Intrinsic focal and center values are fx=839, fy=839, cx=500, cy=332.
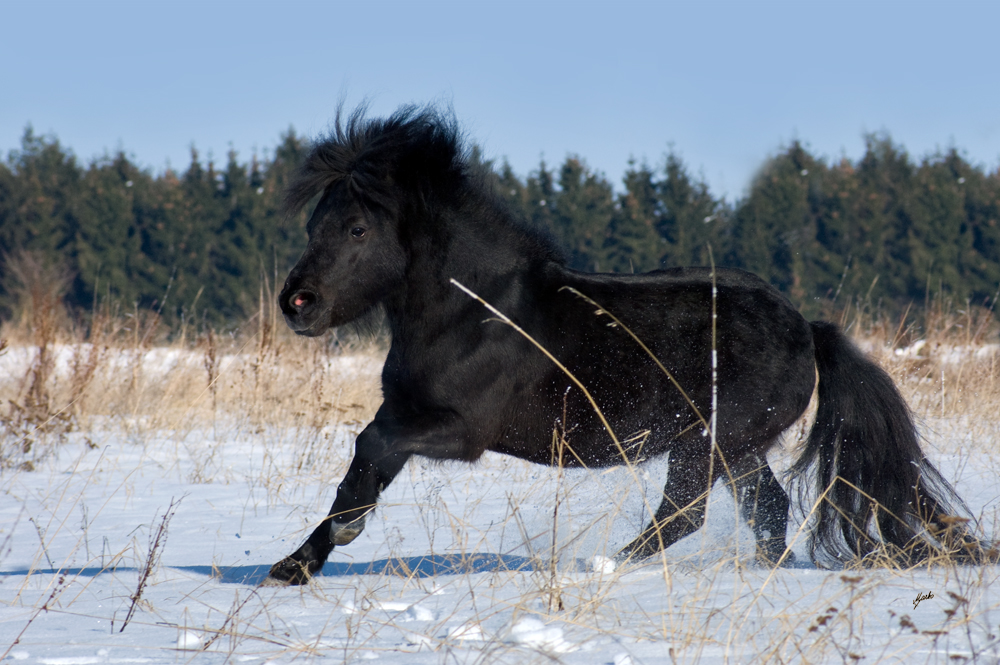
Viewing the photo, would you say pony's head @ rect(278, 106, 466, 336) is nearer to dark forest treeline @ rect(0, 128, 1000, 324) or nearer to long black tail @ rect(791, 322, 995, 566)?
long black tail @ rect(791, 322, 995, 566)

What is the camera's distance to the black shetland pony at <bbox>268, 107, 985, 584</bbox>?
3.38m

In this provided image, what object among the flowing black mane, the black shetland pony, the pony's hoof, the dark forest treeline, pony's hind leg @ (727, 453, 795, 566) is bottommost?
the pony's hoof

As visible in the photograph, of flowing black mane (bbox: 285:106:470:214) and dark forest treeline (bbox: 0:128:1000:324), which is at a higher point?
dark forest treeline (bbox: 0:128:1000:324)

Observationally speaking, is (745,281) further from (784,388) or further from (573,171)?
(573,171)

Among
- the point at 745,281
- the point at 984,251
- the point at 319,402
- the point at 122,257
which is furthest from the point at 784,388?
the point at 122,257

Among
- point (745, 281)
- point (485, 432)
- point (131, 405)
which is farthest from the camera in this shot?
point (131, 405)

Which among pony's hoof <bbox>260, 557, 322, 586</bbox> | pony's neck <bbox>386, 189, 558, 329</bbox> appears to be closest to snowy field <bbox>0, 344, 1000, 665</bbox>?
pony's hoof <bbox>260, 557, 322, 586</bbox>

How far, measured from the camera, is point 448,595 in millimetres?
2812

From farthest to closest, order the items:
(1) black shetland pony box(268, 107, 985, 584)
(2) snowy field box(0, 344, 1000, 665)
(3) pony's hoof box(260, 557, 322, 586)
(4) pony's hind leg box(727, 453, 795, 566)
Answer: (4) pony's hind leg box(727, 453, 795, 566), (1) black shetland pony box(268, 107, 985, 584), (3) pony's hoof box(260, 557, 322, 586), (2) snowy field box(0, 344, 1000, 665)

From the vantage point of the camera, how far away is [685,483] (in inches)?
138

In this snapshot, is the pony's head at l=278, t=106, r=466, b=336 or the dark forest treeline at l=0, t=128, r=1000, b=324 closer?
the pony's head at l=278, t=106, r=466, b=336

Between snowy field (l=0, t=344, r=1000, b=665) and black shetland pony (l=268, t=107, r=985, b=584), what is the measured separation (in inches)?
8.7

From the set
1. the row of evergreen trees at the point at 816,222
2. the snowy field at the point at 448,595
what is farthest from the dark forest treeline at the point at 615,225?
the snowy field at the point at 448,595

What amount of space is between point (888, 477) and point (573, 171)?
2469cm
